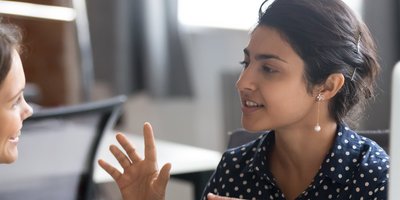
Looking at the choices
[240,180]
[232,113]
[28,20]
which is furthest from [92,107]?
[28,20]

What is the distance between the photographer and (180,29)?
14.3ft

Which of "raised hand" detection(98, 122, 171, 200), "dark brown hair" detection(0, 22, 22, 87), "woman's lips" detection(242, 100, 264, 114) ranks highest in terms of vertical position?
"dark brown hair" detection(0, 22, 22, 87)

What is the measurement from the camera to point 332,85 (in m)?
1.45

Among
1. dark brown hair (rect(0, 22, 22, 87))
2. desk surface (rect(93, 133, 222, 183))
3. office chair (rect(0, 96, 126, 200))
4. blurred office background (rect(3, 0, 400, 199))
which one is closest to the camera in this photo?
dark brown hair (rect(0, 22, 22, 87))

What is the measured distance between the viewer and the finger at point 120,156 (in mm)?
1535

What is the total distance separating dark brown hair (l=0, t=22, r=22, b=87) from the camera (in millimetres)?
1388

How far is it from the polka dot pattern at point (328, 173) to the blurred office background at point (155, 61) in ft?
7.49

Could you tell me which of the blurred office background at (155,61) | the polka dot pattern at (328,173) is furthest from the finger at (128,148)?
the blurred office background at (155,61)

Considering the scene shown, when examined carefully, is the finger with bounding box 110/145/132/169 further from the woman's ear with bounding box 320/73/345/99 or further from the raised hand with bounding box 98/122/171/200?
the woman's ear with bounding box 320/73/345/99

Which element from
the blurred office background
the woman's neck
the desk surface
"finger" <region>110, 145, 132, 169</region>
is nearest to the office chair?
the desk surface

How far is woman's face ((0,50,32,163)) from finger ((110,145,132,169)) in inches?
7.5

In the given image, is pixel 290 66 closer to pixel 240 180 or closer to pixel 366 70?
pixel 366 70

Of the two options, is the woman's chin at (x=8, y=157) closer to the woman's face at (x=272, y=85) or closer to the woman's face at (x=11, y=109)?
the woman's face at (x=11, y=109)

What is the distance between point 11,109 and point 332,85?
567 millimetres
